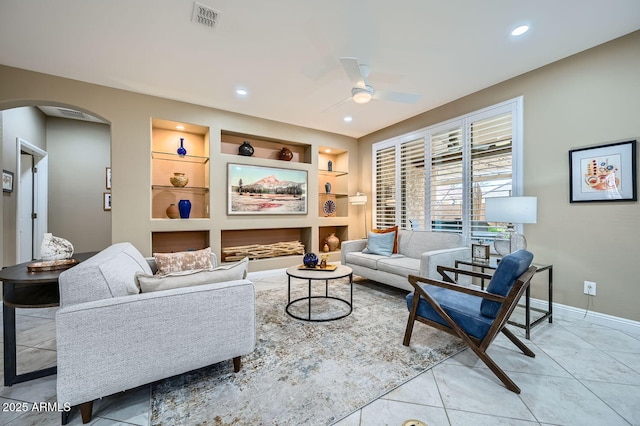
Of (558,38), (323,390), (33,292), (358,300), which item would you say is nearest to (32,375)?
(33,292)

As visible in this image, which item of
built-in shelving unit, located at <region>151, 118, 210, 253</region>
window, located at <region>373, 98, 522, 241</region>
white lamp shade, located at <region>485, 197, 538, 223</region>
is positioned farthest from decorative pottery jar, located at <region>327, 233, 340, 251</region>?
white lamp shade, located at <region>485, 197, 538, 223</region>

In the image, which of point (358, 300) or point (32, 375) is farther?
point (358, 300)

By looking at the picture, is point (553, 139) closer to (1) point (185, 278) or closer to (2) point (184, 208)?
(1) point (185, 278)

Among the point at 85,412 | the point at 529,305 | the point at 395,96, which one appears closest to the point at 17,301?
the point at 85,412

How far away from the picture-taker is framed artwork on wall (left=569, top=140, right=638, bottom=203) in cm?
246

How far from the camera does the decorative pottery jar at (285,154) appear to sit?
502 centimetres

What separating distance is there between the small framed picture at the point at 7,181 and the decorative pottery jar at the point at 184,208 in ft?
6.73

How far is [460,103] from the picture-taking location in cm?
387

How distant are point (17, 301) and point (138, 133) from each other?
2.70m

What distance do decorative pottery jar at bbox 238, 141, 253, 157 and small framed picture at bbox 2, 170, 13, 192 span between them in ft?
9.82

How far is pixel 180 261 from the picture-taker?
2684 millimetres

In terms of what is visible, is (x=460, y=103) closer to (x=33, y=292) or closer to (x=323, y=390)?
(x=323, y=390)

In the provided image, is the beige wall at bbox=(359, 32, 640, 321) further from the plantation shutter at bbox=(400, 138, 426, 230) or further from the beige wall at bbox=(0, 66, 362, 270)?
the beige wall at bbox=(0, 66, 362, 270)

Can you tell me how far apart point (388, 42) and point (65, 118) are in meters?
5.74
